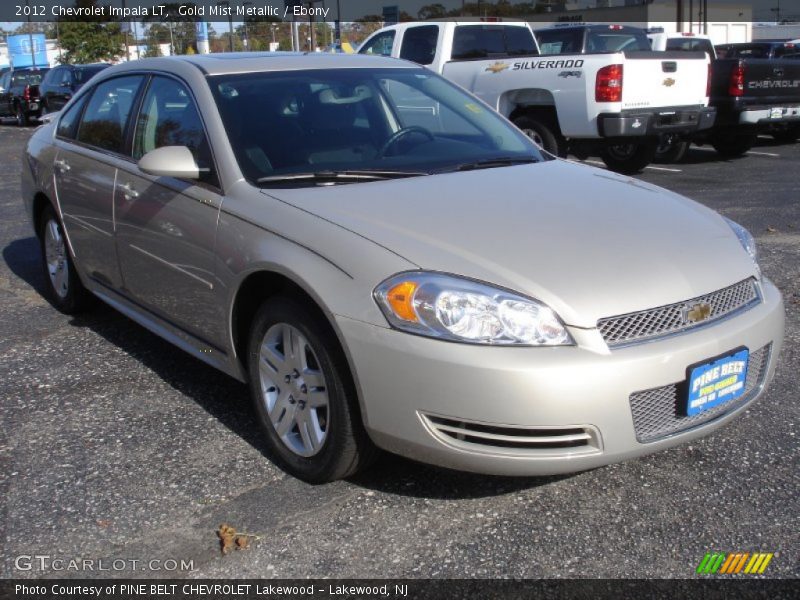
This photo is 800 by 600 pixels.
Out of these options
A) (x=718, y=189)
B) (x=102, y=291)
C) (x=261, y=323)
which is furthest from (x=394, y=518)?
(x=718, y=189)

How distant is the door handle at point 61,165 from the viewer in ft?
17.4

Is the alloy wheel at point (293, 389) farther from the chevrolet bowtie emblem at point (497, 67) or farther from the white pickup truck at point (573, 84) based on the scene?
the chevrolet bowtie emblem at point (497, 67)

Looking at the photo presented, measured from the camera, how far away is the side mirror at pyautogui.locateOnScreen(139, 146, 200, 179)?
3.85 metres

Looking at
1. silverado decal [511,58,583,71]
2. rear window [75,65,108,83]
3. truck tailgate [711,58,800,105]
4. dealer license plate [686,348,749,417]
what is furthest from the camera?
rear window [75,65,108,83]

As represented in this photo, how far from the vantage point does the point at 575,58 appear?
35.4 ft

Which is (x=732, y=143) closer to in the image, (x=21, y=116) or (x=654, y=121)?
(x=654, y=121)

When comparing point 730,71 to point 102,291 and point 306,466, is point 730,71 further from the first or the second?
point 306,466

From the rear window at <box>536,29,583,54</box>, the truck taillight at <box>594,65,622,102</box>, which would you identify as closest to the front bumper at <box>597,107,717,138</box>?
the truck taillight at <box>594,65,622,102</box>

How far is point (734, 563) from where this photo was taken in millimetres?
2943

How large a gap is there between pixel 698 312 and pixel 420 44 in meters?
10.1

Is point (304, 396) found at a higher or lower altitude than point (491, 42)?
lower

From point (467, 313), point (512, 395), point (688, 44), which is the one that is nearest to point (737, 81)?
point (688, 44)

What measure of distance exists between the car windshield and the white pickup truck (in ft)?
20.5

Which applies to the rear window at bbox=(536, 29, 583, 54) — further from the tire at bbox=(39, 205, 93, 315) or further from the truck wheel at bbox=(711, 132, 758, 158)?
the tire at bbox=(39, 205, 93, 315)
